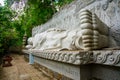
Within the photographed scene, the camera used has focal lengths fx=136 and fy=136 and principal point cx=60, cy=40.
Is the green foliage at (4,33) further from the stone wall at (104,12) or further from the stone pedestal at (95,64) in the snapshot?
the stone pedestal at (95,64)

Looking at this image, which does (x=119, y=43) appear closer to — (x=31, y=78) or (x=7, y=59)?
(x=31, y=78)

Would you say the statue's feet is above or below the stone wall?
below

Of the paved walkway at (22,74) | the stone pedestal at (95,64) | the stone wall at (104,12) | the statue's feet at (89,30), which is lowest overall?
the paved walkway at (22,74)

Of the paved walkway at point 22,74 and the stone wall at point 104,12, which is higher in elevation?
the stone wall at point 104,12

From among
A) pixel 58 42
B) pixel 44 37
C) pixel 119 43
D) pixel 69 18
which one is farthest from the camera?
pixel 69 18

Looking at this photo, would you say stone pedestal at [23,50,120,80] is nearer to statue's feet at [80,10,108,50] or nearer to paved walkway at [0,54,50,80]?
statue's feet at [80,10,108,50]

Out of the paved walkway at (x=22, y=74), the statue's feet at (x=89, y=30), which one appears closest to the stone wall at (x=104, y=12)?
the statue's feet at (x=89, y=30)

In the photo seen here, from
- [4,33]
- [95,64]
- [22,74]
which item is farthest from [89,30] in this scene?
[4,33]

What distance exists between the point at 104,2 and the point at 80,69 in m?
0.92

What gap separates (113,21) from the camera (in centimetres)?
142

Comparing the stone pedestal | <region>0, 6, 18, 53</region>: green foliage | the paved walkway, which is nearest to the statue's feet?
the stone pedestal

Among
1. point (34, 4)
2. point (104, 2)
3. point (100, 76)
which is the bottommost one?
point (100, 76)

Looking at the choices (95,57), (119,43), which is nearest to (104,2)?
(119,43)

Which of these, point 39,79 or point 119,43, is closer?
point 119,43
